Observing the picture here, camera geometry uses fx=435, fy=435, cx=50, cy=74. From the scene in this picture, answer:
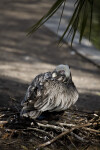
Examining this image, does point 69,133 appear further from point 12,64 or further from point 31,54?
point 31,54

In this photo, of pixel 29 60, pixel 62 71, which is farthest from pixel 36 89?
pixel 29 60

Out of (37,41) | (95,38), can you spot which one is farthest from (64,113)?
(95,38)

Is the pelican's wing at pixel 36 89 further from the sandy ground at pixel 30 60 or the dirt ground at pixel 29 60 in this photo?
the sandy ground at pixel 30 60

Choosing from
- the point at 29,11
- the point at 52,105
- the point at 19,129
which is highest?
the point at 52,105

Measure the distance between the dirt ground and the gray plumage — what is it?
41 cm

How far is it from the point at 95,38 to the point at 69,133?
301 inches

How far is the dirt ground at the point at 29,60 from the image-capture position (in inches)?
300

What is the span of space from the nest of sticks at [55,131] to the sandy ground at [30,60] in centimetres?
129

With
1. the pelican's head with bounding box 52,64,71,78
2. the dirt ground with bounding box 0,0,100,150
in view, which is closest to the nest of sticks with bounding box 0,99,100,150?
the dirt ground with bounding box 0,0,100,150

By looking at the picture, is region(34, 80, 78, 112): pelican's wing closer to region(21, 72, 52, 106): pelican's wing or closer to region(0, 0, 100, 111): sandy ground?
region(21, 72, 52, 106): pelican's wing

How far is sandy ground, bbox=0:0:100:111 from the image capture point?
7.73 meters

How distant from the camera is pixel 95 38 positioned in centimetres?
A: 1270

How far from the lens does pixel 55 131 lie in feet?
17.8

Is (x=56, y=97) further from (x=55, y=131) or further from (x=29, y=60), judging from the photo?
(x=29, y=60)
